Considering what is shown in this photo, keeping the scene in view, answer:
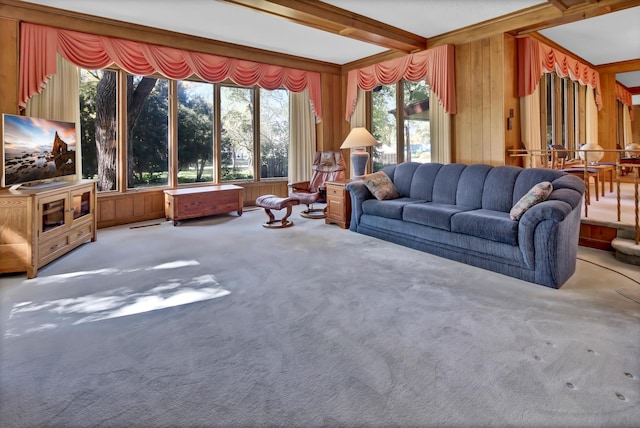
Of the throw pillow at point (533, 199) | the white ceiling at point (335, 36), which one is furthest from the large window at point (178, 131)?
the throw pillow at point (533, 199)

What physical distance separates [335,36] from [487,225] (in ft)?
13.3

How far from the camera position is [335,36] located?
19.7ft

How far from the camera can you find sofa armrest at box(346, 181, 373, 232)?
5008 mm

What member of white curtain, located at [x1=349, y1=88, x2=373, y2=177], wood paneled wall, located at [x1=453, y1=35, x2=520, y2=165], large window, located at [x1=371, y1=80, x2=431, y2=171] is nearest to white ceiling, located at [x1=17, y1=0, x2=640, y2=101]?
wood paneled wall, located at [x1=453, y1=35, x2=520, y2=165]

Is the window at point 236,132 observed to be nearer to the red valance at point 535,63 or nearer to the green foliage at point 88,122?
the green foliage at point 88,122

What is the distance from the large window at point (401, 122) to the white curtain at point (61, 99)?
5.00 metres

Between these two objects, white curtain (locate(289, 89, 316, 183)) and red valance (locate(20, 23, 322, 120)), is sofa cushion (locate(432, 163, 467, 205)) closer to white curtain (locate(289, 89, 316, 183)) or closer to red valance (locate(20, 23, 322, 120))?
white curtain (locate(289, 89, 316, 183))

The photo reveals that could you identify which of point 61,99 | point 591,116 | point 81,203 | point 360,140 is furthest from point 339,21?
point 591,116

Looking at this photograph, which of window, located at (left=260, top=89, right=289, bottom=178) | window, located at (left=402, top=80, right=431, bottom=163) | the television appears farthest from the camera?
window, located at (left=260, top=89, right=289, bottom=178)

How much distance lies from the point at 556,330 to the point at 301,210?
511cm

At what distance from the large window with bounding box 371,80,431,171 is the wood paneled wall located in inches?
31.5

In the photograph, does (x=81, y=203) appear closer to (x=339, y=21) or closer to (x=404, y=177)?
(x=339, y=21)

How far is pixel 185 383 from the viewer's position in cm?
181

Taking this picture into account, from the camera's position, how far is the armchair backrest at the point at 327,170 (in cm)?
674
